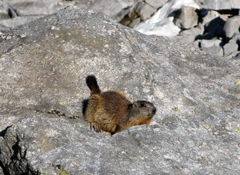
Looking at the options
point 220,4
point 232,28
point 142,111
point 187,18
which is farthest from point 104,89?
point 187,18

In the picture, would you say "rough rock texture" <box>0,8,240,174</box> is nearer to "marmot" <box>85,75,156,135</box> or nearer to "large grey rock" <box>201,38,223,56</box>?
"marmot" <box>85,75,156,135</box>

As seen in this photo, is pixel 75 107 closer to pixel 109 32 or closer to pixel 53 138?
pixel 53 138

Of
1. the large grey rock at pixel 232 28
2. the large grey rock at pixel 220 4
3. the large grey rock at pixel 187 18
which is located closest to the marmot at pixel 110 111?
the large grey rock at pixel 232 28

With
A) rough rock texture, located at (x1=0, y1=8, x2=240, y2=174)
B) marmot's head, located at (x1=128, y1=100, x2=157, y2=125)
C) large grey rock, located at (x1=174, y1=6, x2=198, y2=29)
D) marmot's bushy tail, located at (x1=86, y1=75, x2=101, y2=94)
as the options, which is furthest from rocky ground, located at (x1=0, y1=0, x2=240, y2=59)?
marmot's bushy tail, located at (x1=86, y1=75, x2=101, y2=94)

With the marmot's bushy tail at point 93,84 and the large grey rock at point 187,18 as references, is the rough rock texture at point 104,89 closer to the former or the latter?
the marmot's bushy tail at point 93,84

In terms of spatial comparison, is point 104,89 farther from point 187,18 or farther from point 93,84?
point 187,18
